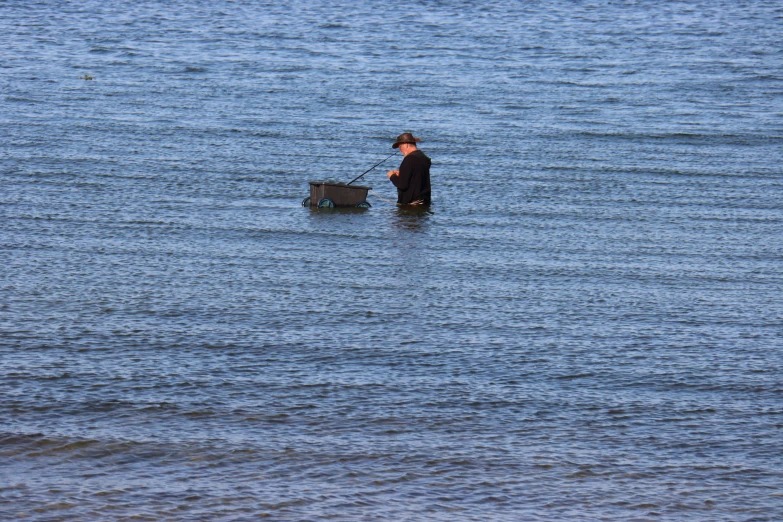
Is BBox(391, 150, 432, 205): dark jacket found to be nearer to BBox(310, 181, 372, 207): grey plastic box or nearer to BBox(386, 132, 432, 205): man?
BBox(386, 132, 432, 205): man

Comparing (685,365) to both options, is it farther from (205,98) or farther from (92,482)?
(205,98)

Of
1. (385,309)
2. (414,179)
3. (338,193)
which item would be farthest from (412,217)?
(385,309)

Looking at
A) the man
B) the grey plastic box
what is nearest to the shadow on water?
the man

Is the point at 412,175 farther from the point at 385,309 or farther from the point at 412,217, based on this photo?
the point at 385,309

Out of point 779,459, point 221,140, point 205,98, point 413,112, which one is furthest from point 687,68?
point 779,459

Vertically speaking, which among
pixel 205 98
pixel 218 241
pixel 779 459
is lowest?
pixel 779 459

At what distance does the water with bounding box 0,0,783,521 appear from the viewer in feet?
24.9

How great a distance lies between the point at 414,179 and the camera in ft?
53.9

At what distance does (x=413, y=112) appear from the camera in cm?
2509

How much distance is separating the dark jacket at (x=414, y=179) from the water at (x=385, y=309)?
1.45 ft

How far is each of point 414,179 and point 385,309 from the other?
527 cm

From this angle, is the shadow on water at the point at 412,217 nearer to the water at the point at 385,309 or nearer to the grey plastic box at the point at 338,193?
the water at the point at 385,309

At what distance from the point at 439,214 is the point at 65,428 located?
8672 millimetres

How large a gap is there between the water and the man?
45 cm
